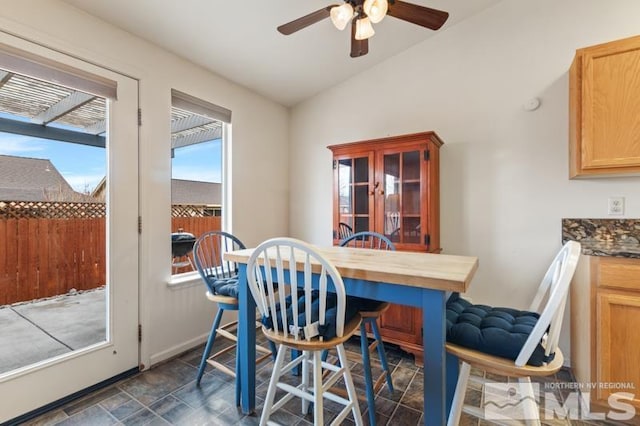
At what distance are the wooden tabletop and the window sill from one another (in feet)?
3.50

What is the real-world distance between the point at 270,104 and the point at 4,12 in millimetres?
2061

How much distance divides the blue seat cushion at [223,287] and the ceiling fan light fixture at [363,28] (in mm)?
1629

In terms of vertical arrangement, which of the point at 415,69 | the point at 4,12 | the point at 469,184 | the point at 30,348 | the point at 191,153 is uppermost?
the point at 415,69

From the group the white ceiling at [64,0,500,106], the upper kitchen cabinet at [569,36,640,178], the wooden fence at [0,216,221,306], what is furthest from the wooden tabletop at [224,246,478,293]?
the white ceiling at [64,0,500,106]

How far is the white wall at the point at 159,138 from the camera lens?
1731 mm

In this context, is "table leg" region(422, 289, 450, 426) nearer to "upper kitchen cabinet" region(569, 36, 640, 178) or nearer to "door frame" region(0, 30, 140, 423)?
"upper kitchen cabinet" region(569, 36, 640, 178)

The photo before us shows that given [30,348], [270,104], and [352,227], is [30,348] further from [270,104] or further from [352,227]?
[270,104]

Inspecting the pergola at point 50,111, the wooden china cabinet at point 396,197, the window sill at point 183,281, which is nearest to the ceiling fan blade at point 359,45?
the wooden china cabinet at point 396,197

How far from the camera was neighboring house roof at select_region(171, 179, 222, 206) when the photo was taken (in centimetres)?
241

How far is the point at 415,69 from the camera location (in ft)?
9.12

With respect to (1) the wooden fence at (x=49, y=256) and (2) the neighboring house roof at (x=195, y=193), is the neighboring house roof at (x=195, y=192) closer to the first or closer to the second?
(2) the neighboring house roof at (x=195, y=193)

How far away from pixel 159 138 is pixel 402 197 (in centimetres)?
194

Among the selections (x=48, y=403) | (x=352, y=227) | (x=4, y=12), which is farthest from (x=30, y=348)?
(x=352, y=227)

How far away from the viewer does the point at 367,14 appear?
1.51 m
